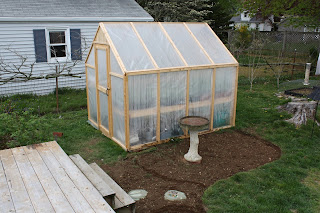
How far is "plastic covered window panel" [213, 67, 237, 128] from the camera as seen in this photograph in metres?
7.49

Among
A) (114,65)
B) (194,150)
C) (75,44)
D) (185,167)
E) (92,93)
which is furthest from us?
(75,44)

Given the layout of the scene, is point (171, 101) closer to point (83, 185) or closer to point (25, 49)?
point (83, 185)

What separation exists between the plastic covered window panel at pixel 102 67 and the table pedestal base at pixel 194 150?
2.41 m

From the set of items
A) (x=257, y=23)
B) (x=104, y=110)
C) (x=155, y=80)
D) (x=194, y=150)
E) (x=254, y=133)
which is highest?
(x=257, y=23)

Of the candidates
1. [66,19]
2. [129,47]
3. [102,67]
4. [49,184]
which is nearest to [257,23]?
[66,19]

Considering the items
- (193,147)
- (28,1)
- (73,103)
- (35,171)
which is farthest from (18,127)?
(28,1)

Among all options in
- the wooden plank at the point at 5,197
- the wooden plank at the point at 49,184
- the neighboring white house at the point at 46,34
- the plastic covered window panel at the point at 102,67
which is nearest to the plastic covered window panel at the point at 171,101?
the plastic covered window panel at the point at 102,67

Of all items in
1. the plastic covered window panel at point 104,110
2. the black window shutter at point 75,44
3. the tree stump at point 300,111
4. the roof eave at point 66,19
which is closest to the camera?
the plastic covered window panel at point 104,110

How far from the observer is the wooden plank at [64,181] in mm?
3252

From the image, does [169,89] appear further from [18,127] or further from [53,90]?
[53,90]

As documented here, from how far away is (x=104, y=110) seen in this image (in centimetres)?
740

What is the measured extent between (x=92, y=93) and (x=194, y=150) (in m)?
3.32

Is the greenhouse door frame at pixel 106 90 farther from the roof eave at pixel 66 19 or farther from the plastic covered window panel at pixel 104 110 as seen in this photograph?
the roof eave at pixel 66 19

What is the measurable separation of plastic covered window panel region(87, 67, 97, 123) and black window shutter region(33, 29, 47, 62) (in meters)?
4.28
